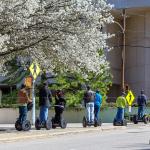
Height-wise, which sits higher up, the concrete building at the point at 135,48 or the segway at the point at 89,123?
the concrete building at the point at 135,48

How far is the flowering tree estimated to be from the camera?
19141mm

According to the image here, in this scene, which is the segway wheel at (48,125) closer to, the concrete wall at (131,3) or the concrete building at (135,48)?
the concrete wall at (131,3)

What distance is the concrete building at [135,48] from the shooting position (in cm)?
5562

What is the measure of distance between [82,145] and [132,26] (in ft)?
135

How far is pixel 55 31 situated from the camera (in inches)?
815

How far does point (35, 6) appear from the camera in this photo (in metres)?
19.1

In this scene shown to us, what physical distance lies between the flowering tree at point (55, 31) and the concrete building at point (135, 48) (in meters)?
32.6

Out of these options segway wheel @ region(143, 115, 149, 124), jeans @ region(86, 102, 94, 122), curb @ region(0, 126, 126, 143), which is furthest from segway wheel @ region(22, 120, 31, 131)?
segway wheel @ region(143, 115, 149, 124)

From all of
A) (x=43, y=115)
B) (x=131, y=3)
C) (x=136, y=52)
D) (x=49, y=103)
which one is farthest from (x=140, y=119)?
(x=136, y=52)

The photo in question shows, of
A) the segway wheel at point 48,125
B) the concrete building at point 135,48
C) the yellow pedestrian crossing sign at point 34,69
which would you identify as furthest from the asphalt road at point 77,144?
the concrete building at point 135,48

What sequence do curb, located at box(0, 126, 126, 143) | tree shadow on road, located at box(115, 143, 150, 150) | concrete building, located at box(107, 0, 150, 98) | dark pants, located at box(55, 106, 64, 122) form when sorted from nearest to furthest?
tree shadow on road, located at box(115, 143, 150, 150) < curb, located at box(0, 126, 126, 143) < dark pants, located at box(55, 106, 64, 122) < concrete building, located at box(107, 0, 150, 98)

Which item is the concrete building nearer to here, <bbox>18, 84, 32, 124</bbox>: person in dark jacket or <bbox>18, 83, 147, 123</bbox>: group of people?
<bbox>18, 83, 147, 123</bbox>: group of people

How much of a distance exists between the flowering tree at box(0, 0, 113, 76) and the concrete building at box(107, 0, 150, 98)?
32.6 metres

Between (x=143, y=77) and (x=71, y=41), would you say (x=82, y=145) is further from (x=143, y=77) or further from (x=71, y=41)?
(x=143, y=77)
